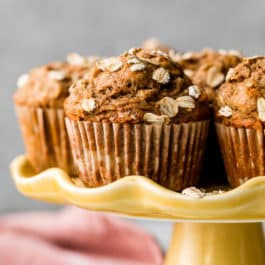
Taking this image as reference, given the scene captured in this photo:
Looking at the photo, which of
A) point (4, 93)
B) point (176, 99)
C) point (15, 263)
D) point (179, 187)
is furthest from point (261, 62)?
point (4, 93)

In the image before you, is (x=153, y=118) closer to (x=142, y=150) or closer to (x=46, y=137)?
(x=142, y=150)

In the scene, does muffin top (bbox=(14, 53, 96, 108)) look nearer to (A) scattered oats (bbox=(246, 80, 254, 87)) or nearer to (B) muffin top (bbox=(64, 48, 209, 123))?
A: (B) muffin top (bbox=(64, 48, 209, 123))

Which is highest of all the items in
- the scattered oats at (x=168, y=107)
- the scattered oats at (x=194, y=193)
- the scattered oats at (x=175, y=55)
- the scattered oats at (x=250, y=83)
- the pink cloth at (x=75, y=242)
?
the scattered oats at (x=250, y=83)

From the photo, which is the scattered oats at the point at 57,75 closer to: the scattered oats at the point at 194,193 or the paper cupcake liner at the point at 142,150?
the paper cupcake liner at the point at 142,150

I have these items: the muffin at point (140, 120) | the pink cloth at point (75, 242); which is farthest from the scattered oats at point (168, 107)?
the pink cloth at point (75, 242)

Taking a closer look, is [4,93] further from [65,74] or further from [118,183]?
[118,183]

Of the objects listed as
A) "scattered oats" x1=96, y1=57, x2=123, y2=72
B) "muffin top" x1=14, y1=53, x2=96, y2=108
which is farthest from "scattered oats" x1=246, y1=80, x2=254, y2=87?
"muffin top" x1=14, y1=53, x2=96, y2=108

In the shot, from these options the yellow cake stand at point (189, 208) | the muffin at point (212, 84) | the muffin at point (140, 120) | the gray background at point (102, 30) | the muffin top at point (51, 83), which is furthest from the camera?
the gray background at point (102, 30)

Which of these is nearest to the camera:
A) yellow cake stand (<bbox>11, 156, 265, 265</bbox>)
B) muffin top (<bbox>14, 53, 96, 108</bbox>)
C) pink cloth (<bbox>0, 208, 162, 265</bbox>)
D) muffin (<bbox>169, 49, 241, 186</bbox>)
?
yellow cake stand (<bbox>11, 156, 265, 265</bbox>)
